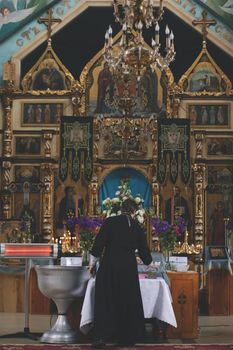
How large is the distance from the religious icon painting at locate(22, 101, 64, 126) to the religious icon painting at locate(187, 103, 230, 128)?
11.6 ft

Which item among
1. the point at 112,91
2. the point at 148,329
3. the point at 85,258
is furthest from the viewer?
the point at 112,91

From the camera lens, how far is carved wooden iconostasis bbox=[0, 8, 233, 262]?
61.3ft

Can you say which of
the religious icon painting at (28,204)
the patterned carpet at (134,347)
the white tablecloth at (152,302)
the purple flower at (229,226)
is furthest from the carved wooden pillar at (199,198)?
the patterned carpet at (134,347)

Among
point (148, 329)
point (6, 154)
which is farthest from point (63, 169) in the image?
point (148, 329)

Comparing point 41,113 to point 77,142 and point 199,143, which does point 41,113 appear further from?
point 199,143

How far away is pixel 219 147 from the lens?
19.0 m

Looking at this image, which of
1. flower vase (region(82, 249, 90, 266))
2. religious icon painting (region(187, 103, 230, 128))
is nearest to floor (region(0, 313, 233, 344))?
flower vase (region(82, 249, 90, 266))

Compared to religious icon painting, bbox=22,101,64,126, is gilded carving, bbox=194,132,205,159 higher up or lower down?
lower down

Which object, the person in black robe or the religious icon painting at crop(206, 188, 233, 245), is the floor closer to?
the person in black robe

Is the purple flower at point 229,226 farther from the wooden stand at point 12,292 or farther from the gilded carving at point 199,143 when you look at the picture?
the wooden stand at point 12,292

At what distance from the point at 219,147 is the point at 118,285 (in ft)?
36.2

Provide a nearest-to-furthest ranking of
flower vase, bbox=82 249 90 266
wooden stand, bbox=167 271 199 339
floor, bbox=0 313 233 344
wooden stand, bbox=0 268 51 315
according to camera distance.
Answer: floor, bbox=0 313 233 344
wooden stand, bbox=167 271 199 339
flower vase, bbox=82 249 90 266
wooden stand, bbox=0 268 51 315

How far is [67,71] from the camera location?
1938cm

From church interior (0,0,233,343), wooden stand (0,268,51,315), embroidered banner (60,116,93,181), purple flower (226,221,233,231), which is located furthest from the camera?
embroidered banner (60,116,93,181)
